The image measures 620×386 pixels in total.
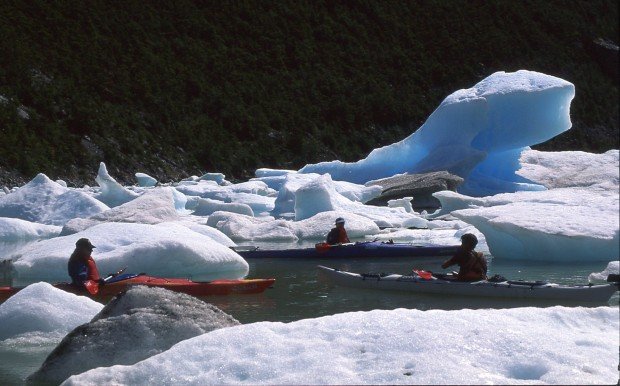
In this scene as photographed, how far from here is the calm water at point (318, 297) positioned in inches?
270

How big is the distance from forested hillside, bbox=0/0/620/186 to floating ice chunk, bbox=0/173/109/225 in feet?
26.0

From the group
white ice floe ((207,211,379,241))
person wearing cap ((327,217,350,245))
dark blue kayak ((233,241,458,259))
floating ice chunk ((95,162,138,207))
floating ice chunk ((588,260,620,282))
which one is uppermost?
floating ice chunk ((95,162,138,207))

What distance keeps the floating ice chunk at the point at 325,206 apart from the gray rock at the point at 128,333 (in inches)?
466

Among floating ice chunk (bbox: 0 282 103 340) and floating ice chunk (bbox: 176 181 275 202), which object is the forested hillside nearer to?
floating ice chunk (bbox: 176 181 275 202)

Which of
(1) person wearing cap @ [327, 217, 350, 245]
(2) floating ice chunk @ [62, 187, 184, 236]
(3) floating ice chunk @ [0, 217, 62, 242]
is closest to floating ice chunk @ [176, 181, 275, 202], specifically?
(2) floating ice chunk @ [62, 187, 184, 236]

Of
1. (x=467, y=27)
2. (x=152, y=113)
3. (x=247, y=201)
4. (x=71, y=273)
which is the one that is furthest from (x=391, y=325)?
(x=467, y=27)

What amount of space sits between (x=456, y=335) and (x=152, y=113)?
29919mm

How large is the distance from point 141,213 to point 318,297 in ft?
20.9

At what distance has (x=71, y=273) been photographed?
30.7 feet

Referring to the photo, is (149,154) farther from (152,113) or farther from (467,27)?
(467,27)

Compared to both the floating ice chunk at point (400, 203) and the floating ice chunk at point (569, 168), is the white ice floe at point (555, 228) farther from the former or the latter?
the floating ice chunk at point (400, 203)

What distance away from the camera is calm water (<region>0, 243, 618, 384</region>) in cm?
685

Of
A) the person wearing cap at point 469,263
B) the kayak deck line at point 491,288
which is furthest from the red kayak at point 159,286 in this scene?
the person wearing cap at point 469,263

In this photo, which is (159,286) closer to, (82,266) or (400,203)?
(82,266)
